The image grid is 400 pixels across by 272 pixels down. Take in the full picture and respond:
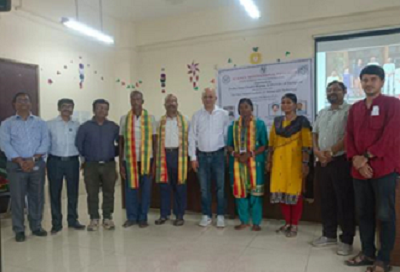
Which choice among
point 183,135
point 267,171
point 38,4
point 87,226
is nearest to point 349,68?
point 267,171

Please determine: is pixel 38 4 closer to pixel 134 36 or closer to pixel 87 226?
pixel 134 36

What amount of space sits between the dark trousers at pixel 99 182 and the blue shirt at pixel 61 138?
0.82 feet

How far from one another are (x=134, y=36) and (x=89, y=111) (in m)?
1.95

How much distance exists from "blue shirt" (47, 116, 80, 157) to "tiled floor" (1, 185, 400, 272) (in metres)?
0.90

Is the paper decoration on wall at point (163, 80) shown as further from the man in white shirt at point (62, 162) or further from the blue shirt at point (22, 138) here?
the blue shirt at point (22, 138)

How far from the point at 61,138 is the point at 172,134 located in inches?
48.7

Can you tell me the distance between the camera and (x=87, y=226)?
11.9 feet

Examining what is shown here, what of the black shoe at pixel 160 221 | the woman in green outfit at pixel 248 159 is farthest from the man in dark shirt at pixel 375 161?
the black shoe at pixel 160 221

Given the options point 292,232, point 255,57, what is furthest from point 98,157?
point 255,57

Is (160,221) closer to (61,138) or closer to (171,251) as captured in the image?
(171,251)

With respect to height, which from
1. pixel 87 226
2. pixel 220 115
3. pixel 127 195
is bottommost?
pixel 87 226

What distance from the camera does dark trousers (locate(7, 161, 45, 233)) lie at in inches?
128

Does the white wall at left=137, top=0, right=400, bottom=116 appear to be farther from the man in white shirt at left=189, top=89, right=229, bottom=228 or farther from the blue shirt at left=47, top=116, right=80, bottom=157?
the blue shirt at left=47, top=116, right=80, bottom=157

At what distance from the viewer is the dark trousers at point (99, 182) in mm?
3518
